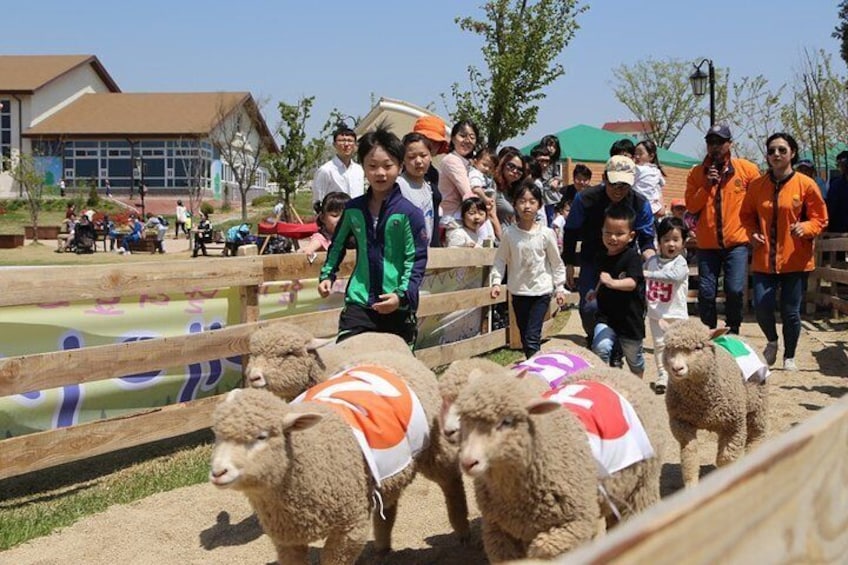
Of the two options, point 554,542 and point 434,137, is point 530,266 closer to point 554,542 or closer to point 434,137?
point 434,137

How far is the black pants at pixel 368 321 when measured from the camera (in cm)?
543

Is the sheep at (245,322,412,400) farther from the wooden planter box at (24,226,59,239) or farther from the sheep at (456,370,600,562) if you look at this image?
the wooden planter box at (24,226,59,239)

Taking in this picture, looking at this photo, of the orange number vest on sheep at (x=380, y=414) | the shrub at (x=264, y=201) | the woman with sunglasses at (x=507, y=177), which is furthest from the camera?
the shrub at (x=264, y=201)

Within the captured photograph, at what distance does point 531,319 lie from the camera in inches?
279

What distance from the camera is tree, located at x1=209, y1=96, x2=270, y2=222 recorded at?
53.3 metres

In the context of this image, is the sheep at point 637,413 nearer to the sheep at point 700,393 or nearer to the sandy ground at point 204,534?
the sandy ground at point 204,534

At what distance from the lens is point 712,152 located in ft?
27.5

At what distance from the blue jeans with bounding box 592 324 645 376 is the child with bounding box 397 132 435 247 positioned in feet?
5.09

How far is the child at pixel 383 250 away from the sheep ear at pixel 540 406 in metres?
2.31

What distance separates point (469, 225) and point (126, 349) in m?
4.36

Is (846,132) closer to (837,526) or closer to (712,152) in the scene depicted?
(712,152)

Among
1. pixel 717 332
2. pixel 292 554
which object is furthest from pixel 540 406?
pixel 717 332

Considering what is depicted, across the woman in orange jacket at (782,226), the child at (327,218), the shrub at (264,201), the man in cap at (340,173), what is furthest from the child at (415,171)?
the shrub at (264,201)

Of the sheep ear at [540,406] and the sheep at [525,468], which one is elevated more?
the sheep ear at [540,406]
